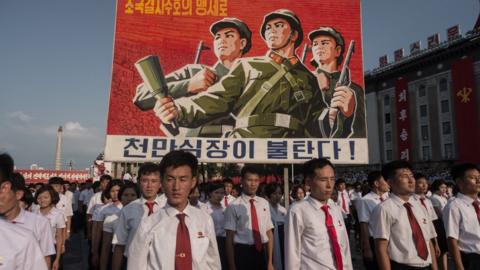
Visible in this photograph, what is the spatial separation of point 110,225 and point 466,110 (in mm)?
32519

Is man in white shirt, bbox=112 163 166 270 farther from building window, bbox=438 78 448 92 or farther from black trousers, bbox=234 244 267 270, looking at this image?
building window, bbox=438 78 448 92

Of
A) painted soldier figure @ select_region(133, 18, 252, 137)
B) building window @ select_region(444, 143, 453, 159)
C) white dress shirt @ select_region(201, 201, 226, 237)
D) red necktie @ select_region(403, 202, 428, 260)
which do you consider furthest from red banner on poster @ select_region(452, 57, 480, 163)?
red necktie @ select_region(403, 202, 428, 260)


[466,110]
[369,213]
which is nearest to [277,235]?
[369,213]

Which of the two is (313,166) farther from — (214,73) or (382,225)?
(214,73)

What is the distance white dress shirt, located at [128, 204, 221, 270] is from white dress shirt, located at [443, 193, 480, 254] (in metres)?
2.64

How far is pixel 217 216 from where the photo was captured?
6332mm

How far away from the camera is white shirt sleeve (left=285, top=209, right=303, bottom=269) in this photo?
301 centimetres

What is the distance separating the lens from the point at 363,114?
26.8ft

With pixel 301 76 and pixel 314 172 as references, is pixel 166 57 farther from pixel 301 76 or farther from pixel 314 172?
pixel 314 172

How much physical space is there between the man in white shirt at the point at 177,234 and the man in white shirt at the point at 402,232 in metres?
1.65

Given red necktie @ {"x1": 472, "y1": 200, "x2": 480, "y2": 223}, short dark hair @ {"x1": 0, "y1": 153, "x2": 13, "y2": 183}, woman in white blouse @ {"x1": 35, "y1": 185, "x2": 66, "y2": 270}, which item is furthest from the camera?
woman in white blouse @ {"x1": 35, "y1": 185, "x2": 66, "y2": 270}

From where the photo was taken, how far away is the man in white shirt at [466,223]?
3691 millimetres

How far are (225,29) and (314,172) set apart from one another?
5824mm

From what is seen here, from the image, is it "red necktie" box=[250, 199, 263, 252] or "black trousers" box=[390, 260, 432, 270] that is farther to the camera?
"red necktie" box=[250, 199, 263, 252]
